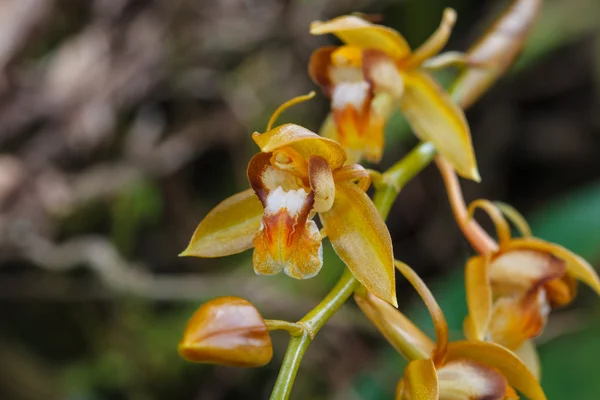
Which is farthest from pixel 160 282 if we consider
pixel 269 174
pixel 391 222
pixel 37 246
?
pixel 269 174

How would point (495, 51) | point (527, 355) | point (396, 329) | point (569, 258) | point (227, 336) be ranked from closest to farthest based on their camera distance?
point (227, 336) < point (396, 329) < point (569, 258) < point (527, 355) < point (495, 51)

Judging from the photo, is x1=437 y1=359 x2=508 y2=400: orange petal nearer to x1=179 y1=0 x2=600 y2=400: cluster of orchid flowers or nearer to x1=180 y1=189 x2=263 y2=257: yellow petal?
x1=179 y1=0 x2=600 y2=400: cluster of orchid flowers

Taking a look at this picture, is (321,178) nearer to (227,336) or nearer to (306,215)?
(306,215)

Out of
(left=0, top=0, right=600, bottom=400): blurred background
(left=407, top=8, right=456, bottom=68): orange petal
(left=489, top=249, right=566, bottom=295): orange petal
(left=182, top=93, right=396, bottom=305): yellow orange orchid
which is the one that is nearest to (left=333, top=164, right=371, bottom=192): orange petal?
(left=182, top=93, right=396, bottom=305): yellow orange orchid

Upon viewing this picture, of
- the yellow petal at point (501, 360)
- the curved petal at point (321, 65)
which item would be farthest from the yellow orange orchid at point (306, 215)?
the curved petal at point (321, 65)

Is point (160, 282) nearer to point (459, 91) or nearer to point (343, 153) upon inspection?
point (459, 91)

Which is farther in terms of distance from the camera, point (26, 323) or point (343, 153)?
point (26, 323)

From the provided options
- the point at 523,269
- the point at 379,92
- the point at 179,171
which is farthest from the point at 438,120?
the point at 179,171

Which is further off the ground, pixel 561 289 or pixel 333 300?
pixel 333 300
